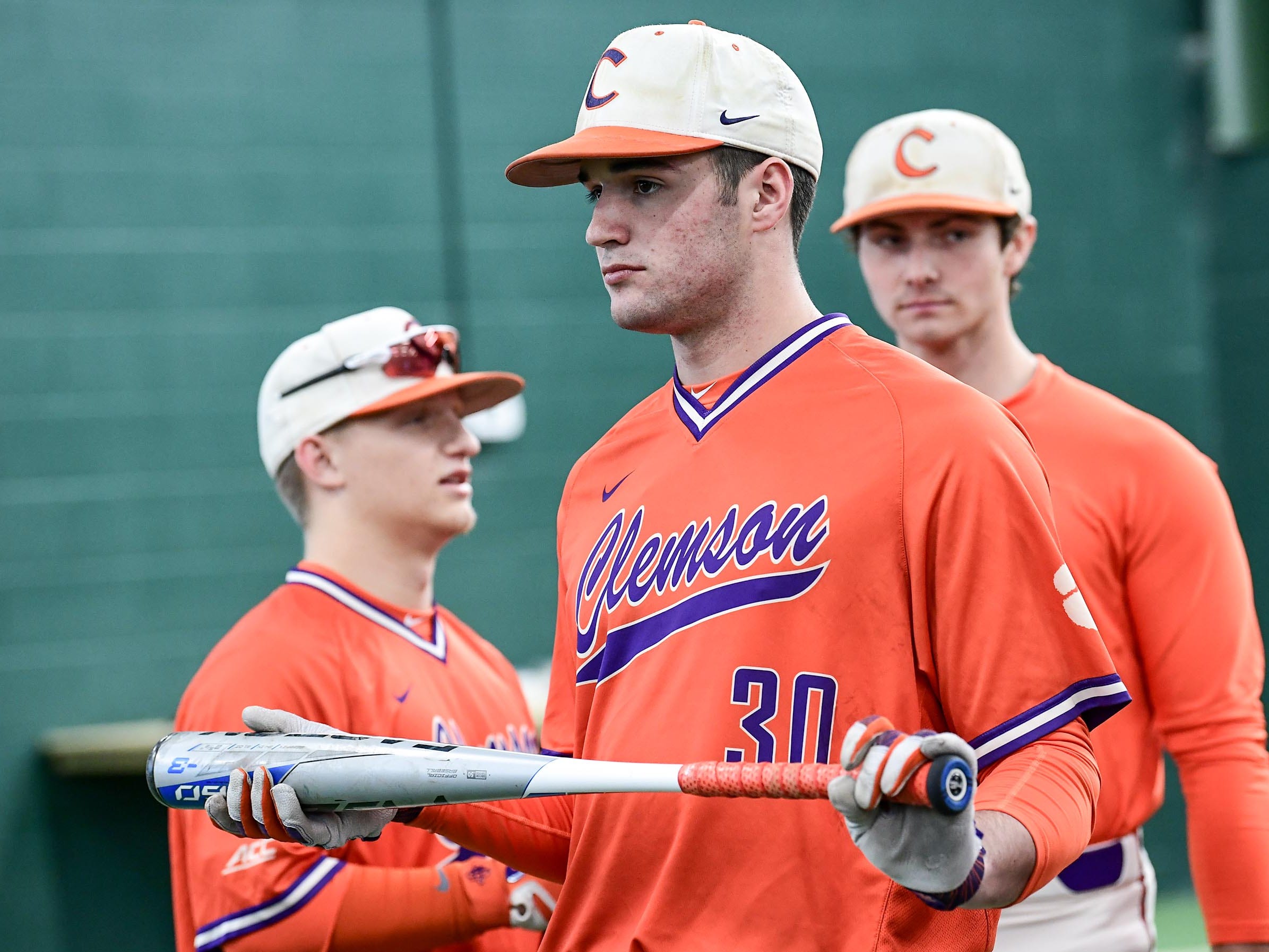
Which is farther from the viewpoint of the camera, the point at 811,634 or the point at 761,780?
the point at 811,634

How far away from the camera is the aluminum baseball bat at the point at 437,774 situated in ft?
4.54

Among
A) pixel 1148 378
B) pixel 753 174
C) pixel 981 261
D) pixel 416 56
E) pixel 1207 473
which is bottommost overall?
pixel 1148 378

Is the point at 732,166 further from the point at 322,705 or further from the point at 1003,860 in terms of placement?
the point at 322,705

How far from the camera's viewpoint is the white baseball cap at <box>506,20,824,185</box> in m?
1.88

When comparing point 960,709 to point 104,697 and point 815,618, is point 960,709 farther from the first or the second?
point 104,697

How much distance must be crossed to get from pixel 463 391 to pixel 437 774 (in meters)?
1.66

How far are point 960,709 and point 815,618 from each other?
20 centimetres

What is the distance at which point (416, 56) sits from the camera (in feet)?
21.3

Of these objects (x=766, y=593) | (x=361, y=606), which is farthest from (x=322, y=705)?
(x=766, y=593)

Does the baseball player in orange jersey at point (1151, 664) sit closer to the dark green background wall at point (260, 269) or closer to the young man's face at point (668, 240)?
the young man's face at point (668, 240)

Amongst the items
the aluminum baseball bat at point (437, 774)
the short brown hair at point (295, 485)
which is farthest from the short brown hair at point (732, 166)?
the short brown hair at point (295, 485)

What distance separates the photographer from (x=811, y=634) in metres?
1.74

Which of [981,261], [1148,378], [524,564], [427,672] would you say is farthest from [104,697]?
[1148,378]

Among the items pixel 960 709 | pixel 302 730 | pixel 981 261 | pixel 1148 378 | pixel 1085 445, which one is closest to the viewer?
pixel 960 709
